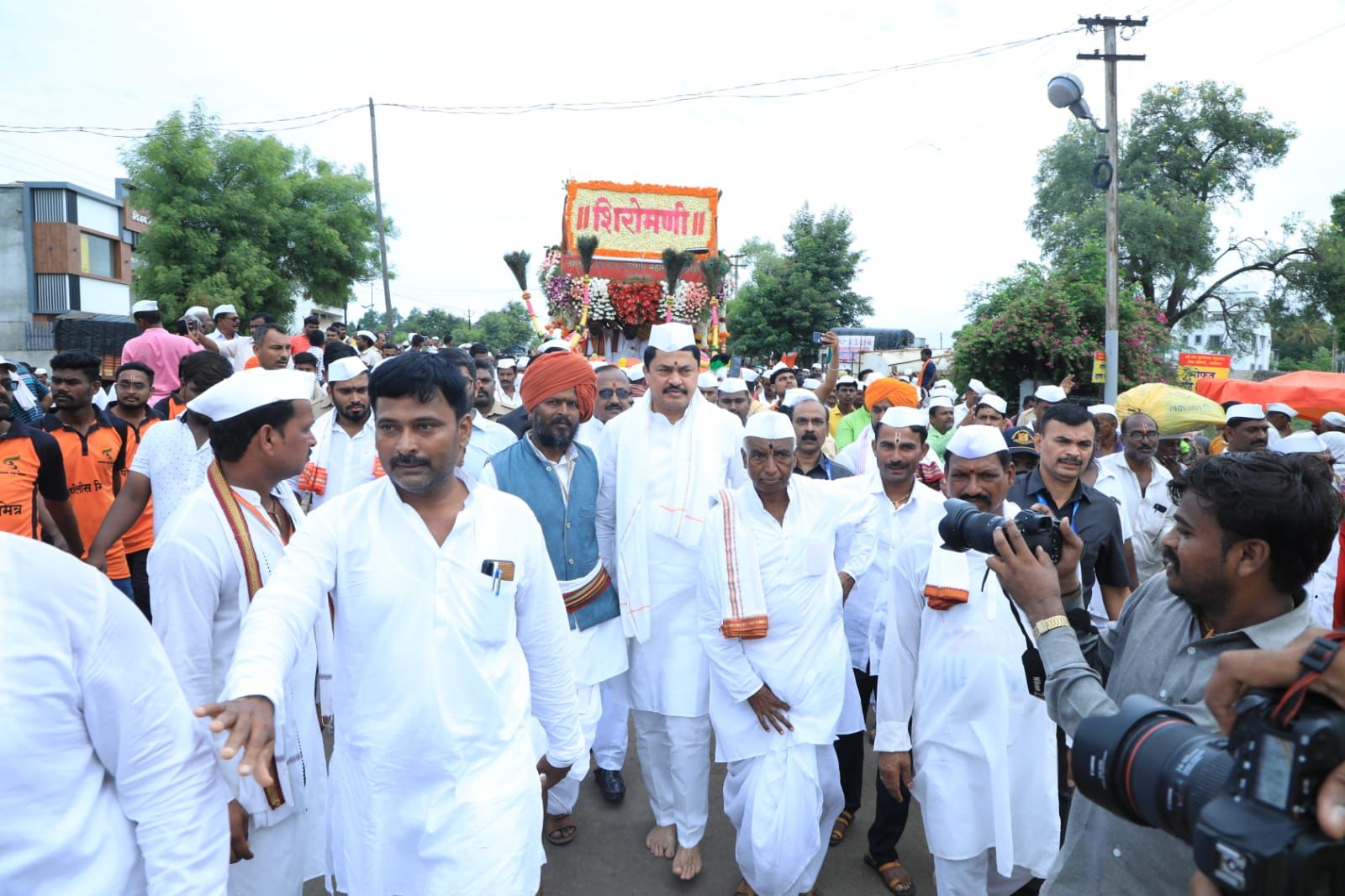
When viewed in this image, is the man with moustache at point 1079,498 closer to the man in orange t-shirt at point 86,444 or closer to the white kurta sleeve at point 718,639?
the white kurta sleeve at point 718,639

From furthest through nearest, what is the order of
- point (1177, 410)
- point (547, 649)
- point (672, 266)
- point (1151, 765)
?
point (672, 266) → point (1177, 410) → point (547, 649) → point (1151, 765)

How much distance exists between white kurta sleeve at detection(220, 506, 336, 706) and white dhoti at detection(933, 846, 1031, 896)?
7.97ft

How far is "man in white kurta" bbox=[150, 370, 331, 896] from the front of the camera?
7.29ft

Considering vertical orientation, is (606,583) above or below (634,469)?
below

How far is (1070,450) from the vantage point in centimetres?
406

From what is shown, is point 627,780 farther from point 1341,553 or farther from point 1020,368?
point 1020,368

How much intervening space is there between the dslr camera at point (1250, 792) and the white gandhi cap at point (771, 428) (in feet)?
7.61

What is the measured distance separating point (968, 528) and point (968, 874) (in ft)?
5.83

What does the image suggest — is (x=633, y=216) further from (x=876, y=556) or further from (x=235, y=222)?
(x=235, y=222)

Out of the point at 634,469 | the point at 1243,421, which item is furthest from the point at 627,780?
the point at 1243,421

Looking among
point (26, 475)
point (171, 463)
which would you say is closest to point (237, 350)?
point (26, 475)

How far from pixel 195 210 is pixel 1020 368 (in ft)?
73.2

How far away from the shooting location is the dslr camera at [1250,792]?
1.09 metres

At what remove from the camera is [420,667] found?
2145 mm
